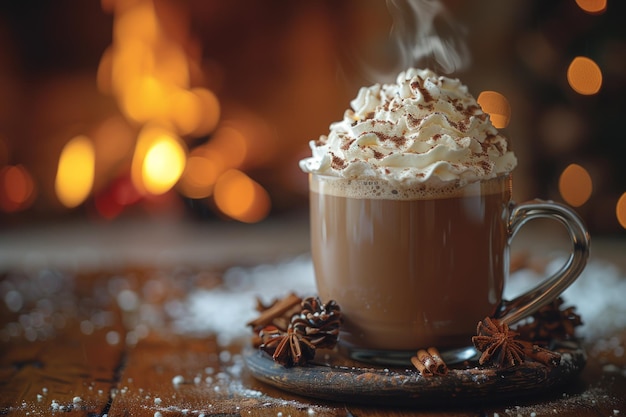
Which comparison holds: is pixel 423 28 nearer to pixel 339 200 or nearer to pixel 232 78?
pixel 339 200

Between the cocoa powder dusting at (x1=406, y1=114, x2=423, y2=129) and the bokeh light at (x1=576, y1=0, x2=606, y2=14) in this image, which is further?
the bokeh light at (x1=576, y1=0, x2=606, y2=14)

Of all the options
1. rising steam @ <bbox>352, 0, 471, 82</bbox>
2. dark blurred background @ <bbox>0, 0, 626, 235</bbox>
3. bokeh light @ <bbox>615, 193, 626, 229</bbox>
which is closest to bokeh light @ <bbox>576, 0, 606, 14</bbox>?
dark blurred background @ <bbox>0, 0, 626, 235</bbox>

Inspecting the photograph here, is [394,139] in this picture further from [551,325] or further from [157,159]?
[157,159]

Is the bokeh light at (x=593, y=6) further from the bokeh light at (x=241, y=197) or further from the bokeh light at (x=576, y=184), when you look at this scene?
the bokeh light at (x=241, y=197)

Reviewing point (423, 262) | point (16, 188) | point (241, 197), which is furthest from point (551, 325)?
point (16, 188)

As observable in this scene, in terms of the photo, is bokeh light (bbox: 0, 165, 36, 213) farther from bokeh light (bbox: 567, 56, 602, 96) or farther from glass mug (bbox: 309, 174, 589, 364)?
glass mug (bbox: 309, 174, 589, 364)
